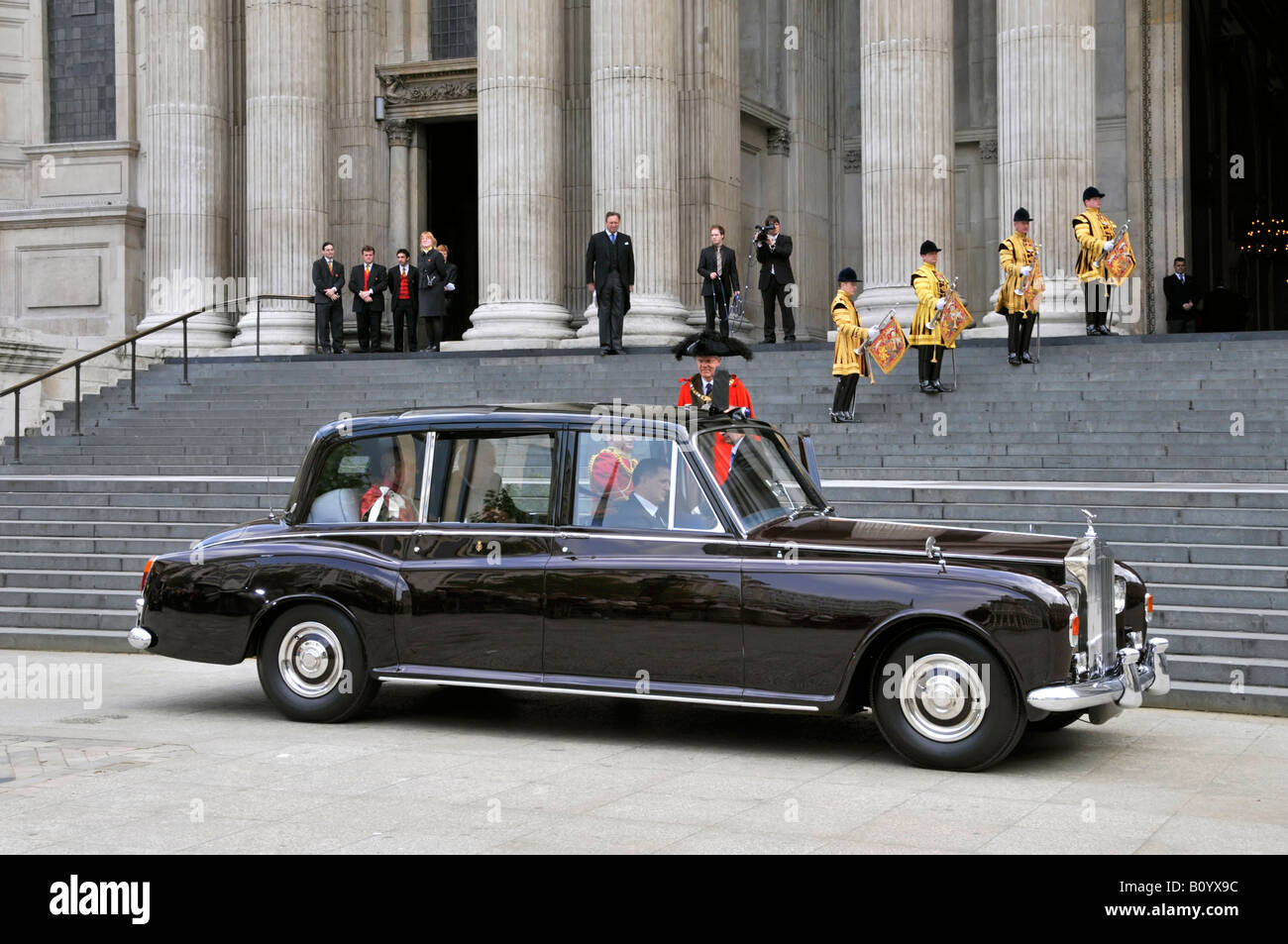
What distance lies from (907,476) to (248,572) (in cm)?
721

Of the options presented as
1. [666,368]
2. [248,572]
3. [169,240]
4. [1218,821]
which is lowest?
[1218,821]

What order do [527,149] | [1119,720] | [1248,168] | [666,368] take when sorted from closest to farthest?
[1119,720]
[666,368]
[527,149]
[1248,168]

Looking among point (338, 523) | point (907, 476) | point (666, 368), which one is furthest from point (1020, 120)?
point (338, 523)

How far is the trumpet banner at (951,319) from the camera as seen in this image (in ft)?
57.4

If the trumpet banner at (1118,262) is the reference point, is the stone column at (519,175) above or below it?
above

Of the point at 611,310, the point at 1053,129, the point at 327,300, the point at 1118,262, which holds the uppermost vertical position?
the point at 1053,129

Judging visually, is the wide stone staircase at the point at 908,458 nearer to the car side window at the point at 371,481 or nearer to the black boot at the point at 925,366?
the black boot at the point at 925,366

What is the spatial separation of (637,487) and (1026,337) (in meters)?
10.9

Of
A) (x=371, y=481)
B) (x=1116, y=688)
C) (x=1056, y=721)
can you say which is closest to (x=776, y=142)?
(x=371, y=481)

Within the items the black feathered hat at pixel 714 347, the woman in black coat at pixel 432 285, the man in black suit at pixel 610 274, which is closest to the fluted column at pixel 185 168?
the woman in black coat at pixel 432 285

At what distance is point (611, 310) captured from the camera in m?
20.9

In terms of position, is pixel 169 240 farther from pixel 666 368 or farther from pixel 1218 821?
pixel 1218 821

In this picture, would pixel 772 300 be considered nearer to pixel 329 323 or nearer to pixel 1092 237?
pixel 1092 237

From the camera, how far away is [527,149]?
2297cm
